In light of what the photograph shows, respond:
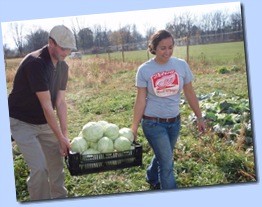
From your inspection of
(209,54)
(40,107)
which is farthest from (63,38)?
(209,54)

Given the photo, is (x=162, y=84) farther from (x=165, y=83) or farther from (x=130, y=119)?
(x=130, y=119)

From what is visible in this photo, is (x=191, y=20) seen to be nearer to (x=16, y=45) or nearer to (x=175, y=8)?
(x=175, y=8)

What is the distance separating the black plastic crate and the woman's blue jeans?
166mm

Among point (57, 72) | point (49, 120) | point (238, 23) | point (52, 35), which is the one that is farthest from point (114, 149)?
point (238, 23)

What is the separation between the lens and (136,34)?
3.87 m

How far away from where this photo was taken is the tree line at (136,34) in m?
3.81

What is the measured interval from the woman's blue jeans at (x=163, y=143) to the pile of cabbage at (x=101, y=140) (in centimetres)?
20

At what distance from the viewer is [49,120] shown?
3.23m

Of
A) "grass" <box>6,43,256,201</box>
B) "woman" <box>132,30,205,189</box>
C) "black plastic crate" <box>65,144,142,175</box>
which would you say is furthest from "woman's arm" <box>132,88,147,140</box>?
"grass" <box>6,43,256,201</box>

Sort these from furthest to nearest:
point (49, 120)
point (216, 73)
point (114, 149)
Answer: point (216, 73) → point (114, 149) → point (49, 120)

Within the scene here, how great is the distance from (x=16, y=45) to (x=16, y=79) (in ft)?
2.13

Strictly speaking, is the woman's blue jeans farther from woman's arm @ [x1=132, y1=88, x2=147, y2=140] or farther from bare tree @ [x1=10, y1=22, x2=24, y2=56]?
bare tree @ [x1=10, y1=22, x2=24, y2=56]

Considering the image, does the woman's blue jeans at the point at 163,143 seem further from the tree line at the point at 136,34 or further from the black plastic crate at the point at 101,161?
the tree line at the point at 136,34

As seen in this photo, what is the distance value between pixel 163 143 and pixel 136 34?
48.0 inches
